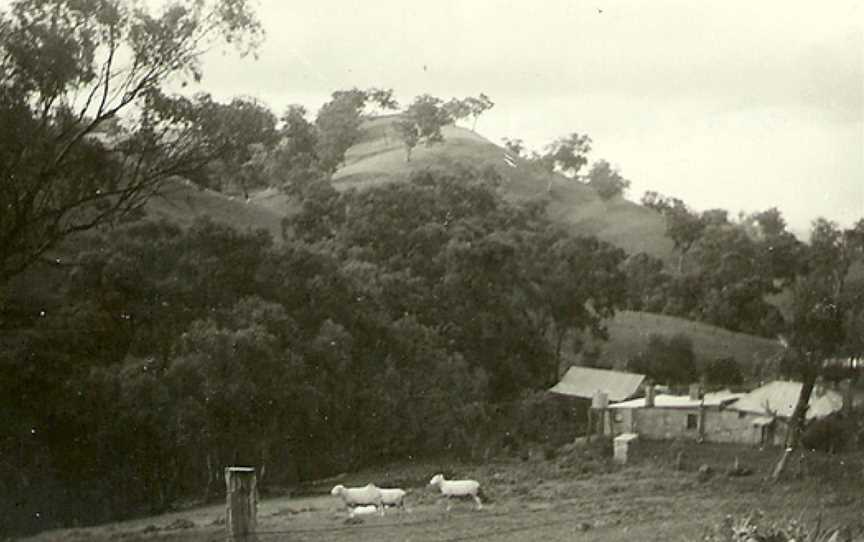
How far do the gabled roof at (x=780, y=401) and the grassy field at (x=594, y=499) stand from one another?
0.28m

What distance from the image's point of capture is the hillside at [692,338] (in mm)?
7266

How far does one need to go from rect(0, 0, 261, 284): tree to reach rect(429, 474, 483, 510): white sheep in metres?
2.65

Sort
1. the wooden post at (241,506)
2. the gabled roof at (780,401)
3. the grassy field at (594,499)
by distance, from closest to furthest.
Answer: the wooden post at (241,506), the grassy field at (594,499), the gabled roof at (780,401)

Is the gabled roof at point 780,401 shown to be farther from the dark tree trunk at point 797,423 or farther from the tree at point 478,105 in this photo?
the tree at point 478,105

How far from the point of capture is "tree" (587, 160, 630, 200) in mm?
7488

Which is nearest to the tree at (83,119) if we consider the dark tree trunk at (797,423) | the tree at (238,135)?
the tree at (238,135)

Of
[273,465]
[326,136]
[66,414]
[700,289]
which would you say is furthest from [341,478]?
[700,289]

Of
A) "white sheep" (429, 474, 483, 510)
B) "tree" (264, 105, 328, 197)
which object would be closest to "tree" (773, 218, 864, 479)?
"white sheep" (429, 474, 483, 510)

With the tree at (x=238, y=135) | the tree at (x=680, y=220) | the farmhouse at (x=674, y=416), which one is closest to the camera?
the tree at (x=238, y=135)

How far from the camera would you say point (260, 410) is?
682 centimetres

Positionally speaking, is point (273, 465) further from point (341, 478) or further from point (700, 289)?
point (700, 289)

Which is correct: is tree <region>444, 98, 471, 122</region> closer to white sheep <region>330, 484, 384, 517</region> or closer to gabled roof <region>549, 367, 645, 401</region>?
gabled roof <region>549, 367, 645, 401</region>

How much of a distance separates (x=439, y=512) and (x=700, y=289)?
2382mm

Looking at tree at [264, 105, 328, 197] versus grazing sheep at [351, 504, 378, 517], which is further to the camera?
tree at [264, 105, 328, 197]
